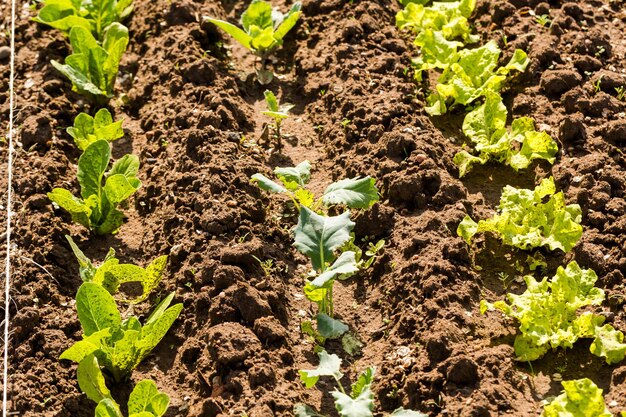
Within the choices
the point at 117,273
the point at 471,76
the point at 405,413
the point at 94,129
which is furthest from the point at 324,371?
the point at 471,76

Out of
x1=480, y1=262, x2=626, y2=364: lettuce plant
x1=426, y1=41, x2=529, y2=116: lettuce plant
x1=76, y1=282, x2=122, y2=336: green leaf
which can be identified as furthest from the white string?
x1=426, y1=41, x2=529, y2=116: lettuce plant

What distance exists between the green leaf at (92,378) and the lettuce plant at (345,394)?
74 centimetres

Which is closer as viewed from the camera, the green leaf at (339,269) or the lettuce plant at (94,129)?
the green leaf at (339,269)

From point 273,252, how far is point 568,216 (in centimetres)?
130

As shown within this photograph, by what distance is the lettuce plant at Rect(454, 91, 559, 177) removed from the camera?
5.16m

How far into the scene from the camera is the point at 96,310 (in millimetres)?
4422

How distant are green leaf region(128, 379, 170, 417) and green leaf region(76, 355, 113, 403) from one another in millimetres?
111

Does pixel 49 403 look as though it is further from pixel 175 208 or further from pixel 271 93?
pixel 271 93

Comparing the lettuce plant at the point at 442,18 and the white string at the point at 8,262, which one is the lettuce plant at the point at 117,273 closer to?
the white string at the point at 8,262

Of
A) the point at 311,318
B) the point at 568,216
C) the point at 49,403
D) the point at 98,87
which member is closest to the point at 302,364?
the point at 311,318

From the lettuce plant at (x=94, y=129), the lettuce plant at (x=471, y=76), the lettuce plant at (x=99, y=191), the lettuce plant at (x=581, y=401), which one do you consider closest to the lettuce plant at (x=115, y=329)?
the lettuce plant at (x=99, y=191)

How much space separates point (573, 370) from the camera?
4.33 meters

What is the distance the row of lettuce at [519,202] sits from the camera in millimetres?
4312

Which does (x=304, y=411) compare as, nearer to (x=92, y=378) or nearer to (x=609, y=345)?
(x=92, y=378)
